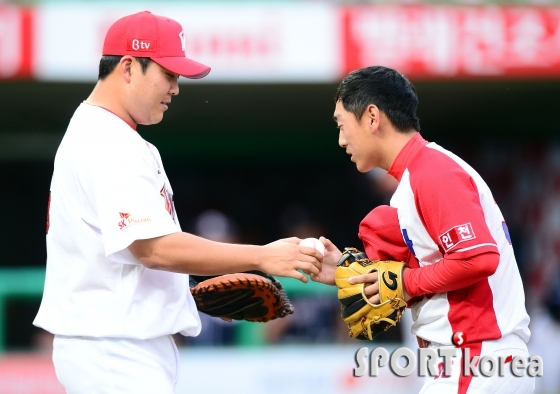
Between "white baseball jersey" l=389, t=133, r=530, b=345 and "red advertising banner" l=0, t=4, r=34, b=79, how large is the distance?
20.1 feet

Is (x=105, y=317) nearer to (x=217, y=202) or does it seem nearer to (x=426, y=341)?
(x=426, y=341)

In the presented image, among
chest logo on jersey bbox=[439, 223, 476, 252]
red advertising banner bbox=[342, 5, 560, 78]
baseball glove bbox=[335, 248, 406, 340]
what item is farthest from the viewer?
red advertising banner bbox=[342, 5, 560, 78]

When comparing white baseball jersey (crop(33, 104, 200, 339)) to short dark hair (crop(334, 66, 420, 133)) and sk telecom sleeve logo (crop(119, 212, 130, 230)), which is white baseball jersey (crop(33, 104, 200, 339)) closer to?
sk telecom sleeve logo (crop(119, 212, 130, 230))

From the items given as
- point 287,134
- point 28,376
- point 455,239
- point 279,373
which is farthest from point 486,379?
point 287,134

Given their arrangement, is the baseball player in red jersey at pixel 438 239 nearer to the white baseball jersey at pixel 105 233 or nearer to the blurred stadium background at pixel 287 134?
the white baseball jersey at pixel 105 233

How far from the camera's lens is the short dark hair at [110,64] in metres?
3.33

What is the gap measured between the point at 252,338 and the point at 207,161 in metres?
5.89

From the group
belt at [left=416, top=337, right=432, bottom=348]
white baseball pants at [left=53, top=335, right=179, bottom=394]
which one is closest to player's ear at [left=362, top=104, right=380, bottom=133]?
belt at [left=416, top=337, right=432, bottom=348]

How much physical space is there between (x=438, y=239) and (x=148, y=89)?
1.17m

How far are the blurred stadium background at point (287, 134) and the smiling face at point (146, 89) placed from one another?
13.0ft

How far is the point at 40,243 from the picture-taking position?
13.0 meters

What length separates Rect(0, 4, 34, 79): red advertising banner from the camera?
859 centimetres

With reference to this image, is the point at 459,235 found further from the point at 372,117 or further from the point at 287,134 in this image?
the point at 287,134

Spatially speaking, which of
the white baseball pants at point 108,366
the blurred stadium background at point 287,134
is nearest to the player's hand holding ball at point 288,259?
the white baseball pants at point 108,366
